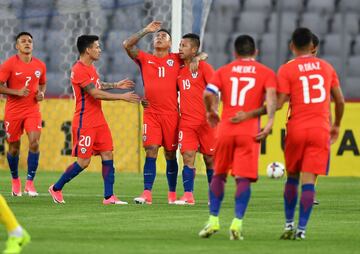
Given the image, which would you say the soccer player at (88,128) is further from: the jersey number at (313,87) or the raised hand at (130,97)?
the jersey number at (313,87)

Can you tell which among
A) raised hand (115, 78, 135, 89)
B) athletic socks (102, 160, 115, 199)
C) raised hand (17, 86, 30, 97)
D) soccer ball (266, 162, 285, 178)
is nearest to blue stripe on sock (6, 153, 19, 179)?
raised hand (17, 86, 30, 97)

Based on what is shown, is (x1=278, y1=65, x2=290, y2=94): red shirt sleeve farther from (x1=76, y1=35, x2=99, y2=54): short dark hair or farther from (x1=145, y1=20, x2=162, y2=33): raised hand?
(x1=76, y1=35, x2=99, y2=54): short dark hair

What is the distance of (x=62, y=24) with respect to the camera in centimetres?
2389

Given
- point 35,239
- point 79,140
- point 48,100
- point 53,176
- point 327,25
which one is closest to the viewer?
point 35,239

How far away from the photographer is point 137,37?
1381 cm

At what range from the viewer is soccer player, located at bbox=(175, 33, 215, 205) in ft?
45.9

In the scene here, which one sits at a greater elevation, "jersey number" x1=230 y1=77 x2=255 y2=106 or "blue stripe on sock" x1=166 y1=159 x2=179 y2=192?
"jersey number" x1=230 y1=77 x2=255 y2=106

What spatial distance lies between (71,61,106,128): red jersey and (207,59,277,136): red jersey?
4.03 metres

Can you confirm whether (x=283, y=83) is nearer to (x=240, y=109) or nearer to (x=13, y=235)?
(x=240, y=109)

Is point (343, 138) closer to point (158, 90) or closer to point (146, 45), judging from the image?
point (146, 45)

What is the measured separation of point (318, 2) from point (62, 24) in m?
5.16

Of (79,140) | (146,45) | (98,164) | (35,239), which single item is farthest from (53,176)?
(35,239)

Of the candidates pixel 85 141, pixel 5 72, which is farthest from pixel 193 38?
pixel 5 72

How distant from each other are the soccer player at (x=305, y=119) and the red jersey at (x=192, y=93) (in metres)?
4.00
